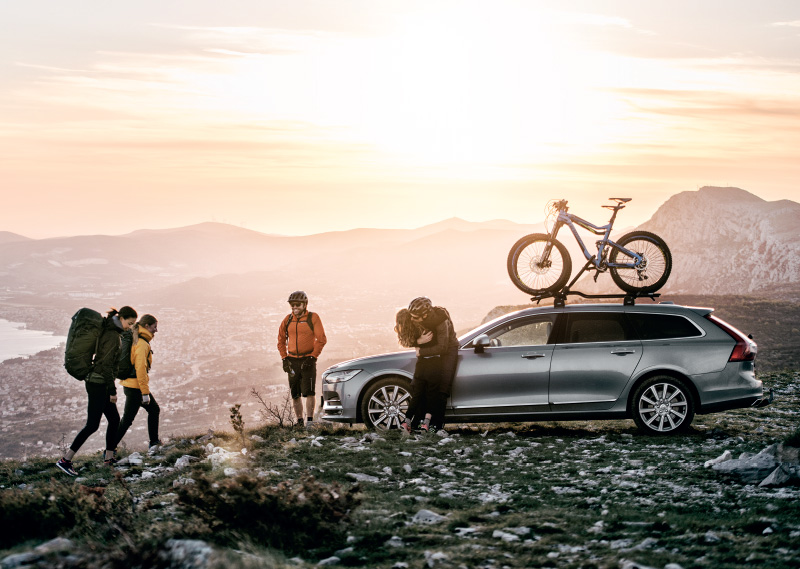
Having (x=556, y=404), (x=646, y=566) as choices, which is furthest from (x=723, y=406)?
(x=646, y=566)

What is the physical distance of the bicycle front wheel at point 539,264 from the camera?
1145 cm

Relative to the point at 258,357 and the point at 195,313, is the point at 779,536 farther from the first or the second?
the point at 195,313

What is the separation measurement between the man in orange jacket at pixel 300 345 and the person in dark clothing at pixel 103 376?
8.53 ft

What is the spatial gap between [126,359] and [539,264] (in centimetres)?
652

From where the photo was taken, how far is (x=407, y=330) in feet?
34.3

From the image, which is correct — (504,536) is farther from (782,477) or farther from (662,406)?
(662,406)

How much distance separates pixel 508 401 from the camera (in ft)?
33.4

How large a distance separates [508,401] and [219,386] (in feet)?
281

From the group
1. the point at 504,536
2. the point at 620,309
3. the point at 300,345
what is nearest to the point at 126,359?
the point at 300,345

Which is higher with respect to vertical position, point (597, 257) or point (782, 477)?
point (597, 257)

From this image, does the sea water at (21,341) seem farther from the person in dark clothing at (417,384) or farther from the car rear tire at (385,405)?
the person in dark clothing at (417,384)

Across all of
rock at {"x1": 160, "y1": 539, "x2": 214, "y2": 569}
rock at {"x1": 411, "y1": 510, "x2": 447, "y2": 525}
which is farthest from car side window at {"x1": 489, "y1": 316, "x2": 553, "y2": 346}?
rock at {"x1": 160, "y1": 539, "x2": 214, "y2": 569}

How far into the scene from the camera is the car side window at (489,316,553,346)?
408 inches

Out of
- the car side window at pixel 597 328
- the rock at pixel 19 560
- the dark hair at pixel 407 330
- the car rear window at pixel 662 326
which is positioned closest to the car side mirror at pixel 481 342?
the dark hair at pixel 407 330
